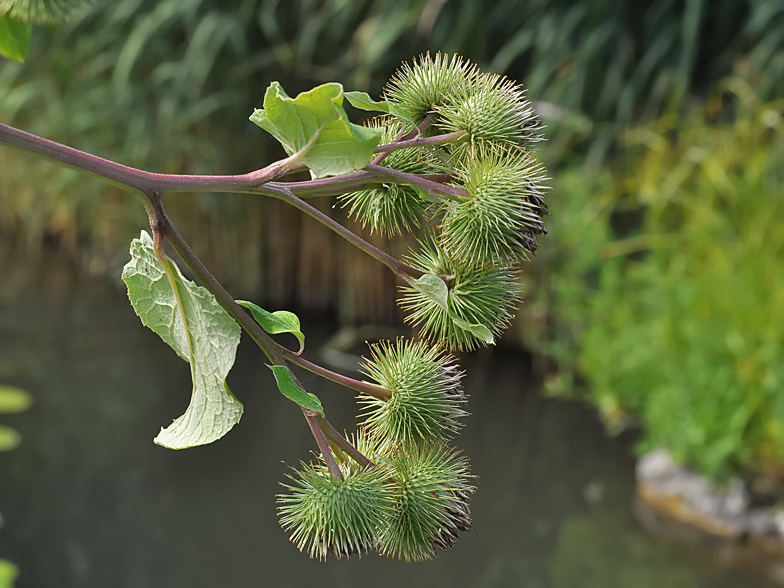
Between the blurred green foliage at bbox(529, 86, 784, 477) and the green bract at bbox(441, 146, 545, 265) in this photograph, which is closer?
the green bract at bbox(441, 146, 545, 265)

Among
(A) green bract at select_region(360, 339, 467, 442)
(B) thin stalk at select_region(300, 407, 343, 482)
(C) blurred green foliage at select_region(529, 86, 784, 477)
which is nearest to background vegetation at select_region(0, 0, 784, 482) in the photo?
(C) blurred green foliage at select_region(529, 86, 784, 477)

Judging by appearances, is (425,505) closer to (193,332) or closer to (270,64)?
(193,332)

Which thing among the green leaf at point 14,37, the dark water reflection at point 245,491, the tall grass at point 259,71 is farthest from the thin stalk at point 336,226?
the tall grass at point 259,71

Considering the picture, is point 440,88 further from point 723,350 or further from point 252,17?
point 252,17

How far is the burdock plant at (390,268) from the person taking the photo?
26 cm

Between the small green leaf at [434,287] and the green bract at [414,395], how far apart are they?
0.06 m

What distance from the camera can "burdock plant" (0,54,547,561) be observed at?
0.26 meters

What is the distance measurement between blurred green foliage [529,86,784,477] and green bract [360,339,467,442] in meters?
2.12

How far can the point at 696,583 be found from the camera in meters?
2.31

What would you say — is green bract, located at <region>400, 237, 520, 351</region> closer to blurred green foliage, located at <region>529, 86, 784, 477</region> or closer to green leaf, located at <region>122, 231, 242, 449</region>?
green leaf, located at <region>122, 231, 242, 449</region>

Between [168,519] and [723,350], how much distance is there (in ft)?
5.98

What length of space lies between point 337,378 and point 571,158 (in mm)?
3102

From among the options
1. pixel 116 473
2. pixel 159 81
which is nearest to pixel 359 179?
pixel 116 473

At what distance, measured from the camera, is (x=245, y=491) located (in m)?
2.78
